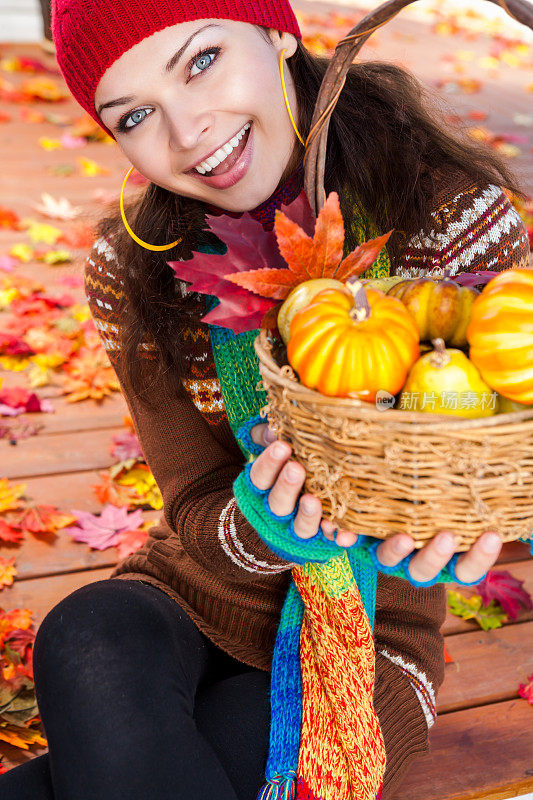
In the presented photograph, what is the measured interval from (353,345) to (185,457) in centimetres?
71

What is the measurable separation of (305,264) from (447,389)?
0.88 feet

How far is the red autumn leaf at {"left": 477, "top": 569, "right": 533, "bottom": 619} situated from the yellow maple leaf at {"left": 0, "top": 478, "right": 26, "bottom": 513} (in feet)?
4.07

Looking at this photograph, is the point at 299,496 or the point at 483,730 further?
the point at 483,730

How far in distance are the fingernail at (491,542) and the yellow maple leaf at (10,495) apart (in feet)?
5.04

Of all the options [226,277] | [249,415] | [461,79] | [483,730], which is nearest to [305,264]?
[226,277]

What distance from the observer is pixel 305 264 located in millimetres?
1083

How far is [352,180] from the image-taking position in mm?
1441

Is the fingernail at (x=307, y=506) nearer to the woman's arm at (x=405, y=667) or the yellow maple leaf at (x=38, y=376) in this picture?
the woman's arm at (x=405, y=667)

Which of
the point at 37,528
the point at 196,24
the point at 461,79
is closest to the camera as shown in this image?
the point at 196,24

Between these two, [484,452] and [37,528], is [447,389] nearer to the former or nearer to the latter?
[484,452]

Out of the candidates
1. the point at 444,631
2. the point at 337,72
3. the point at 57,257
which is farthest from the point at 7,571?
the point at 57,257

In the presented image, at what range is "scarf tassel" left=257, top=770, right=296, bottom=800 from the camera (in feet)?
4.33

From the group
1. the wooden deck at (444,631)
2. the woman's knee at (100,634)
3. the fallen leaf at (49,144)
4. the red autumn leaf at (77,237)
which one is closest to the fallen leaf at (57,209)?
the red autumn leaf at (77,237)

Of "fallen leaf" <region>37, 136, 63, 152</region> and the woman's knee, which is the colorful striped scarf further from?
"fallen leaf" <region>37, 136, 63, 152</region>
